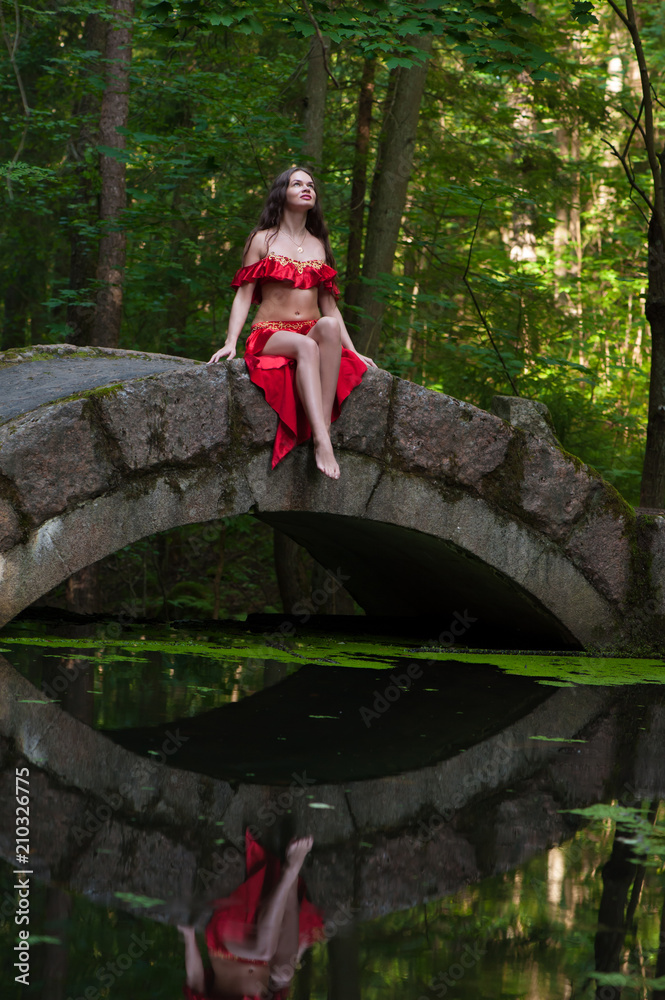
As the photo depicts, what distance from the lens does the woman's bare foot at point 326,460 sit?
4781mm

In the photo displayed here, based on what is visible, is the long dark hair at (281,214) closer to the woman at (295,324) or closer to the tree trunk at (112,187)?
the woman at (295,324)

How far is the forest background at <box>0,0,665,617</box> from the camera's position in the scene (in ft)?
26.8

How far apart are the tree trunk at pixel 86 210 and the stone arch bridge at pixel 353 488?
11.6 ft

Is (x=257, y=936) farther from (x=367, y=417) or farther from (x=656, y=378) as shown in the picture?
(x=656, y=378)

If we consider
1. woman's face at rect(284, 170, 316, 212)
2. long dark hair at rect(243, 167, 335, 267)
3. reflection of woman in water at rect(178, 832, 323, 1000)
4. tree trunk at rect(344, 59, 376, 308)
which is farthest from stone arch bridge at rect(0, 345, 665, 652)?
tree trunk at rect(344, 59, 376, 308)

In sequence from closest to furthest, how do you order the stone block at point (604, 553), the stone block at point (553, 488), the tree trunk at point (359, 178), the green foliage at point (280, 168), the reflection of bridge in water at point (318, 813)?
the reflection of bridge in water at point (318, 813)
the stone block at point (553, 488)
the stone block at point (604, 553)
the green foliage at point (280, 168)
the tree trunk at point (359, 178)

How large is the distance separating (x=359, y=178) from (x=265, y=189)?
103 cm

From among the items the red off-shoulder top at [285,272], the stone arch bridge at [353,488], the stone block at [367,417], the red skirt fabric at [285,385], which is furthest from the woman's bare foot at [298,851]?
the red off-shoulder top at [285,272]

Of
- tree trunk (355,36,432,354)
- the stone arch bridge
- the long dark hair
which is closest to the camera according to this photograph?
the stone arch bridge

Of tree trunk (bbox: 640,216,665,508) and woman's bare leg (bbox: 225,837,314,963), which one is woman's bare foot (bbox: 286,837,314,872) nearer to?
woman's bare leg (bbox: 225,837,314,963)

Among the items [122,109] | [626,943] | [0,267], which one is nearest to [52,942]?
[626,943]

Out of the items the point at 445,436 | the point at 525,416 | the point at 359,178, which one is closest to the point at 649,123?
the point at 525,416

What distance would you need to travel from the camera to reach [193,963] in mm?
1628

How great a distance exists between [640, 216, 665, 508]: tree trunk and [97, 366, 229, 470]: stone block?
3.23m
